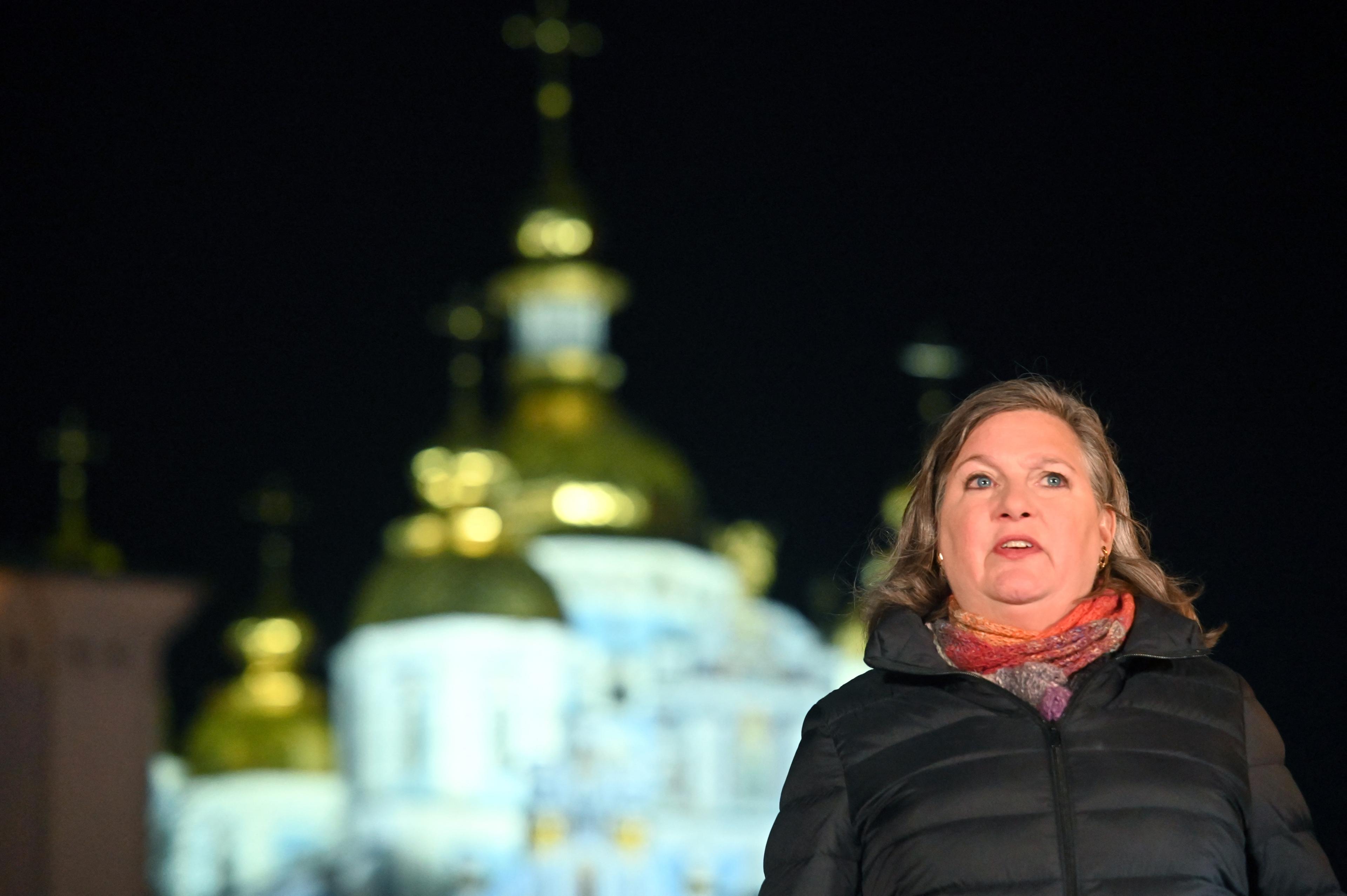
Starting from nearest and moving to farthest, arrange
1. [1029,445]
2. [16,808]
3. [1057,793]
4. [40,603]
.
A: [1057,793] → [1029,445] → [16,808] → [40,603]

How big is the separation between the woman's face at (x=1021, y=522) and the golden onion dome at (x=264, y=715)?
101ft

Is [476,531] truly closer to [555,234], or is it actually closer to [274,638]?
[274,638]

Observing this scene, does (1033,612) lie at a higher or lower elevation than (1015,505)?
lower

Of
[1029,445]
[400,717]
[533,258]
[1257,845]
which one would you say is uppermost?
[533,258]

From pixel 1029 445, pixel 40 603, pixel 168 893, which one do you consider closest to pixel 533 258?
pixel 168 893

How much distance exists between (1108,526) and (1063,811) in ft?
1.65

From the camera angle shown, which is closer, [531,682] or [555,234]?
[531,682]

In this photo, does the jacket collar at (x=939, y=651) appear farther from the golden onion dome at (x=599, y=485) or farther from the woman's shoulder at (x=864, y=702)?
the golden onion dome at (x=599, y=485)

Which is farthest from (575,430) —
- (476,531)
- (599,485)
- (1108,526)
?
(1108,526)

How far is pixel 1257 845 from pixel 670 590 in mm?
30403

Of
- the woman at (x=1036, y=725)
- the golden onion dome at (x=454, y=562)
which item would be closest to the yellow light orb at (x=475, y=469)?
the golden onion dome at (x=454, y=562)

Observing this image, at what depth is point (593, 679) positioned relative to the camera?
30.9m

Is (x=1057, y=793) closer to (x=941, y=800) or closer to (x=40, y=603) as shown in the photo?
(x=941, y=800)

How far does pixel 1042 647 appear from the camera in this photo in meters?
2.66
